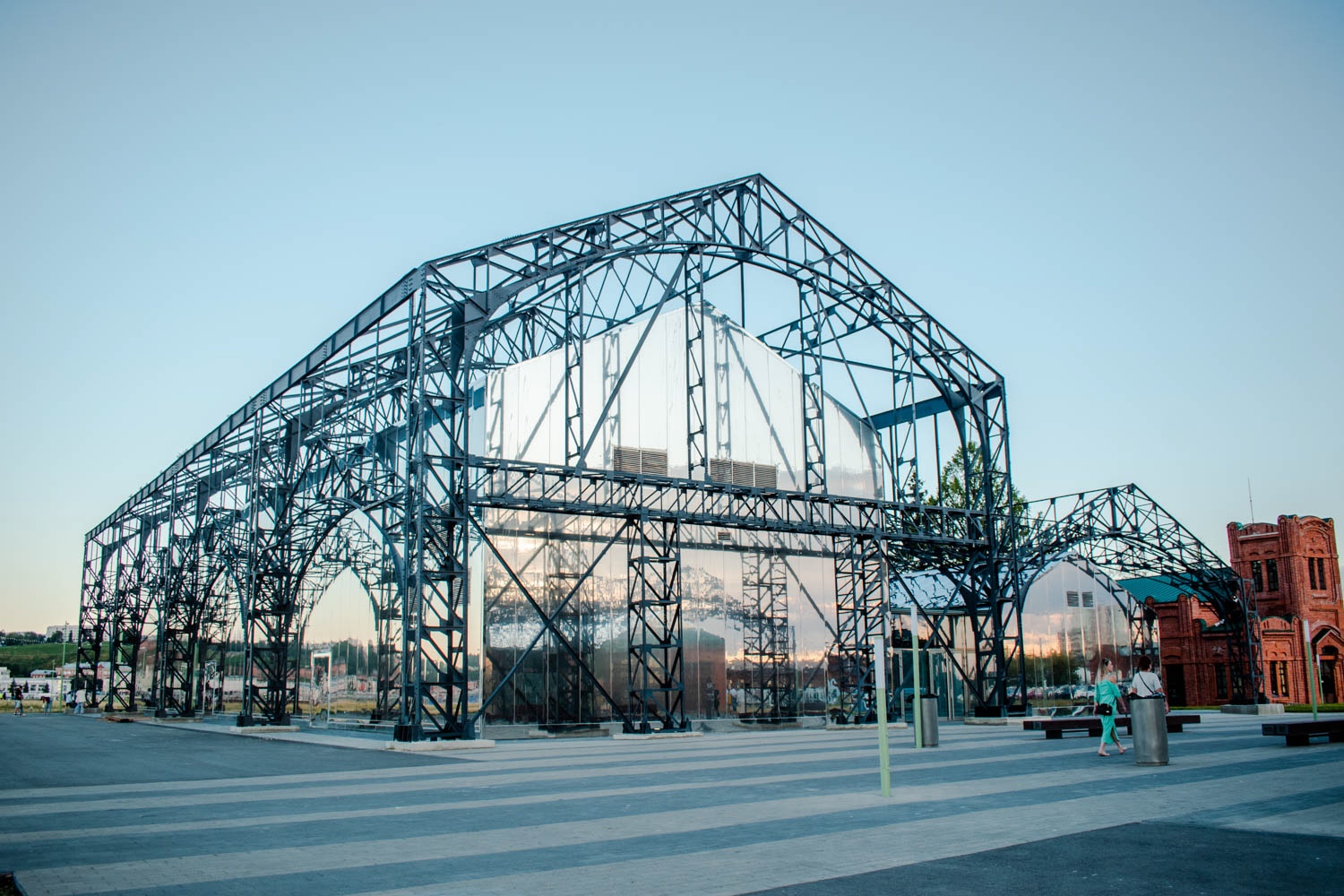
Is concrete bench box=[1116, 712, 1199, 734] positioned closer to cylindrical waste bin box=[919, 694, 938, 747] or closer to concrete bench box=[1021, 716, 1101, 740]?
concrete bench box=[1021, 716, 1101, 740]

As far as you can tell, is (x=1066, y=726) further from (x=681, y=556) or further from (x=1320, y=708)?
(x=1320, y=708)

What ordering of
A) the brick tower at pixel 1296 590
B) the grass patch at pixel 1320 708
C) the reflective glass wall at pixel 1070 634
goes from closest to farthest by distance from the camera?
1. the reflective glass wall at pixel 1070 634
2. the grass patch at pixel 1320 708
3. the brick tower at pixel 1296 590

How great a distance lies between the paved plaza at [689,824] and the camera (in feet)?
28.3

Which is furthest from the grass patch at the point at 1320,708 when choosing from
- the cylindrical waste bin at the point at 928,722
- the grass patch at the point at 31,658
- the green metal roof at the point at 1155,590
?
the grass patch at the point at 31,658

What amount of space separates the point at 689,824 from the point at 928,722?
1402cm

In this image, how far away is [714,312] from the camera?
36.3 m

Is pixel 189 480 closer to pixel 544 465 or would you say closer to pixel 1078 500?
pixel 544 465

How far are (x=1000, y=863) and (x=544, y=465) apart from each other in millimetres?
22145

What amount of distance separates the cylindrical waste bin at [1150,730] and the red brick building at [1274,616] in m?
45.6

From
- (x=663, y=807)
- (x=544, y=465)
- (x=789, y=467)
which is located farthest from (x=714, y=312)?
(x=663, y=807)

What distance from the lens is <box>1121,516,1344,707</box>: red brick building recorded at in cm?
6281

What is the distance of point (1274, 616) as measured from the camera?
209ft

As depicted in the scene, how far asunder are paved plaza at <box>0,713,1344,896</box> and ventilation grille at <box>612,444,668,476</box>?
1209 cm

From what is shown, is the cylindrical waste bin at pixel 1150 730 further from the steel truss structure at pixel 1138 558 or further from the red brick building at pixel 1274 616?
the red brick building at pixel 1274 616
